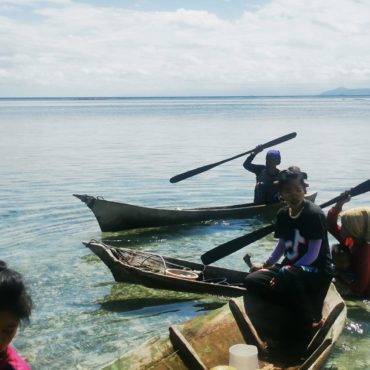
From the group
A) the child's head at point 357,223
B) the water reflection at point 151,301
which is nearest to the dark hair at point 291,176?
the child's head at point 357,223

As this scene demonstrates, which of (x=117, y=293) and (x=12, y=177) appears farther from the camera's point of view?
(x=12, y=177)

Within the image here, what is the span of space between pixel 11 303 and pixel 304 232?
3973 millimetres

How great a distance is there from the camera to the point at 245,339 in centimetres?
667

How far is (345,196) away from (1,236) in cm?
936

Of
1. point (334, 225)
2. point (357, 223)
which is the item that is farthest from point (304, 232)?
point (334, 225)

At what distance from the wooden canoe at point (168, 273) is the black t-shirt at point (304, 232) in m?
2.06

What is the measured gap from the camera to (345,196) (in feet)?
25.3

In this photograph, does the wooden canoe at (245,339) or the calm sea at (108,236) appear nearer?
the wooden canoe at (245,339)

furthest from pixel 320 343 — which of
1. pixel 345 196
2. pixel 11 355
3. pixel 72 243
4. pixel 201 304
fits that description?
pixel 72 243

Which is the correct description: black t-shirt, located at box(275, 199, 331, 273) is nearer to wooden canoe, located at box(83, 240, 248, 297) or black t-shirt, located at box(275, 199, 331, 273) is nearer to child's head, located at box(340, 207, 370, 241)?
child's head, located at box(340, 207, 370, 241)

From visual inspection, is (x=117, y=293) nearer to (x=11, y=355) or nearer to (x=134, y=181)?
(x=11, y=355)

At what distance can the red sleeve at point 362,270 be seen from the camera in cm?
748

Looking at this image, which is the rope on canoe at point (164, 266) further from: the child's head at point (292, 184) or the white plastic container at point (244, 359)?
the white plastic container at point (244, 359)

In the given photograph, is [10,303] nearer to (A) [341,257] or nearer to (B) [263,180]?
(A) [341,257]
